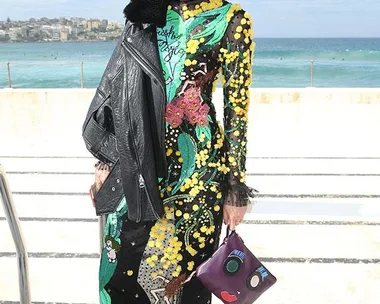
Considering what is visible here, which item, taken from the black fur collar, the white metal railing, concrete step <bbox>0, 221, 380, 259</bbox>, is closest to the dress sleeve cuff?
the black fur collar

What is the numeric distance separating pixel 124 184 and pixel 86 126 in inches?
8.0

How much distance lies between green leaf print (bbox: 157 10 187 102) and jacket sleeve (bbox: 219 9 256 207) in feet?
0.37

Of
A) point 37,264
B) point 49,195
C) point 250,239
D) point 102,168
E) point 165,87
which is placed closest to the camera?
point 165,87

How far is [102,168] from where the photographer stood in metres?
1.47

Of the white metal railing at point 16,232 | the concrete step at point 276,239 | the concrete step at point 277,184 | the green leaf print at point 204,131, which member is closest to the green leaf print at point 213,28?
the green leaf print at point 204,131

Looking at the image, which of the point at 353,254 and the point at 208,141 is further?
the point at 353,254

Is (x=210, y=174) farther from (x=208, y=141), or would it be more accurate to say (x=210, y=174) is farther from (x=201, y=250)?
(x=201, y=250)

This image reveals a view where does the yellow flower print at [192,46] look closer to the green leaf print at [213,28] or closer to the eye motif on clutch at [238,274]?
the green leaf print at [213,28]

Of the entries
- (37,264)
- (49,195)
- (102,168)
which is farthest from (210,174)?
(49,195)

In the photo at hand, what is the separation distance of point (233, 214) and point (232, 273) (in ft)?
0.54

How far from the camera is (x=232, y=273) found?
1.43 m

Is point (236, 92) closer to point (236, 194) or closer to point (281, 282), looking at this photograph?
point (236, 194)

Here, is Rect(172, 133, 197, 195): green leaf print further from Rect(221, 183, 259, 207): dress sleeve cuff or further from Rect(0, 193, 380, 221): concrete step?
Rect(0, 193, 380, 221): concrete step

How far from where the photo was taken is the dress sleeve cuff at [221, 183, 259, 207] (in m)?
1.43
